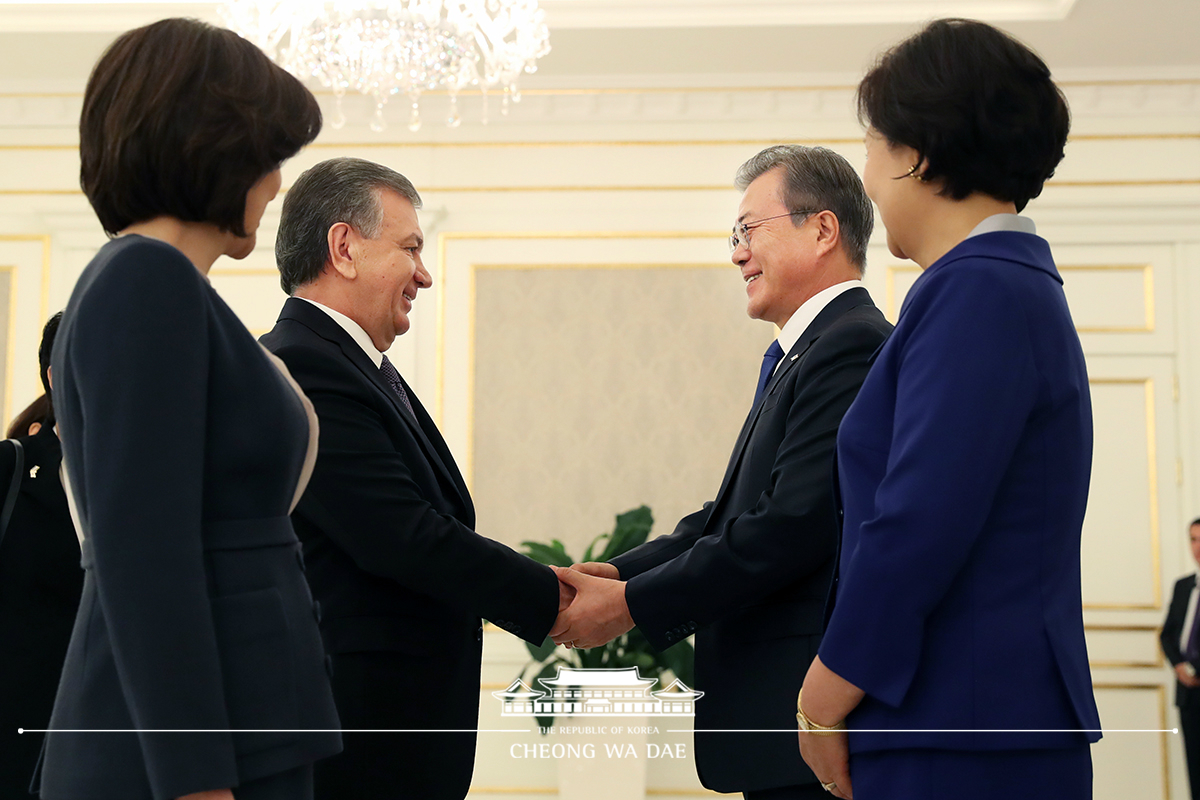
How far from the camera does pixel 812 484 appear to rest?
167 centimetres

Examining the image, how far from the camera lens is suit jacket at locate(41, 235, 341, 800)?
0.96m

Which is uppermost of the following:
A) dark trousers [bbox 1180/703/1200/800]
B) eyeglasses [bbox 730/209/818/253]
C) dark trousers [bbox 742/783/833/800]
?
eyeglasses [bbox 730/209/818/253]

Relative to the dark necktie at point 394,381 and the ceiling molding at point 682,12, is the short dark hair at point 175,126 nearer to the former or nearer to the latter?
the dark necktie at point 394,381

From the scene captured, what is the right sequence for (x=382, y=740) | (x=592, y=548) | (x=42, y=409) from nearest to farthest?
1. (x=382, y=740)
2. (x=42, y=409)
3. (x=592, y=548)

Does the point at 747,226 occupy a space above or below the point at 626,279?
below

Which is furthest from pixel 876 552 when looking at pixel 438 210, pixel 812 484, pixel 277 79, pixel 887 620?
pixel 438 210

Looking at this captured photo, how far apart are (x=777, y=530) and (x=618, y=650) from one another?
293 cm

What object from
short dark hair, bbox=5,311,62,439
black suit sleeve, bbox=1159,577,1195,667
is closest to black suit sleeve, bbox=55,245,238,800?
short dark hair, bbox=5,311,62,439

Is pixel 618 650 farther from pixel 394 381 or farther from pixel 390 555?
pixel 390 555

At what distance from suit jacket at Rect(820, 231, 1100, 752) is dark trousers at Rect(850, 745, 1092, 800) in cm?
2

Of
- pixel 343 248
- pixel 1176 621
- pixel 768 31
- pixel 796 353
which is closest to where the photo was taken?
pixel 796 353

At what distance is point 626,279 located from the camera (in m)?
5.19

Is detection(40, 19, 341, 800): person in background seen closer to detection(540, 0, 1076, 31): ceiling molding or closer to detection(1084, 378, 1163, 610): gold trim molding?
detection(540, 0, 1076, 31): ceiling molding

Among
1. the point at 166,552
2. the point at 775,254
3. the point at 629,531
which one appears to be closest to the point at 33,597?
the point at 166,552
